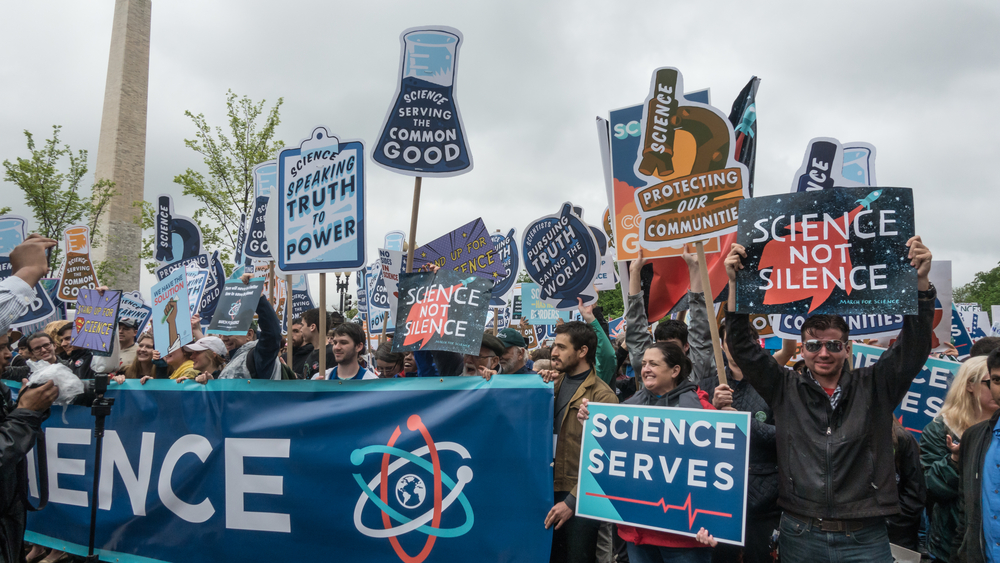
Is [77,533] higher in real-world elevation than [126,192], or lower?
lower

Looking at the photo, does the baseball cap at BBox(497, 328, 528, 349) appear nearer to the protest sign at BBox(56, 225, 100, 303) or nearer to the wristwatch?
the wristwatch

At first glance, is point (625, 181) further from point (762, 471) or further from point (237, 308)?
point (237, 308)

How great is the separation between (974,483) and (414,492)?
9.10ft

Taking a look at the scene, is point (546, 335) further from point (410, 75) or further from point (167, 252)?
point (410, 75)

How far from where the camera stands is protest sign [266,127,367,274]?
14.9ft

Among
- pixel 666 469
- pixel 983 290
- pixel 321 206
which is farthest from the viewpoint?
pixel 983 290

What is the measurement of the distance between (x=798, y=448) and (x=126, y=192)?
30.9 m

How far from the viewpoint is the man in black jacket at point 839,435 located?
9.09 feet

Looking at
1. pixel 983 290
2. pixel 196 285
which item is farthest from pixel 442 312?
pixel 983 290

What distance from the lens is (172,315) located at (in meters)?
5.30

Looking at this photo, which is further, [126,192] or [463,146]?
[126,192]

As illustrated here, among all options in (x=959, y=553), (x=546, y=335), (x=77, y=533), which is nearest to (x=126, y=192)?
(x=546, y=335)

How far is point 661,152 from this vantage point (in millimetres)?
3754

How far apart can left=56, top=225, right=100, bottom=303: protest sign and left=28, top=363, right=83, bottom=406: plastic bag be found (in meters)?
5.98
